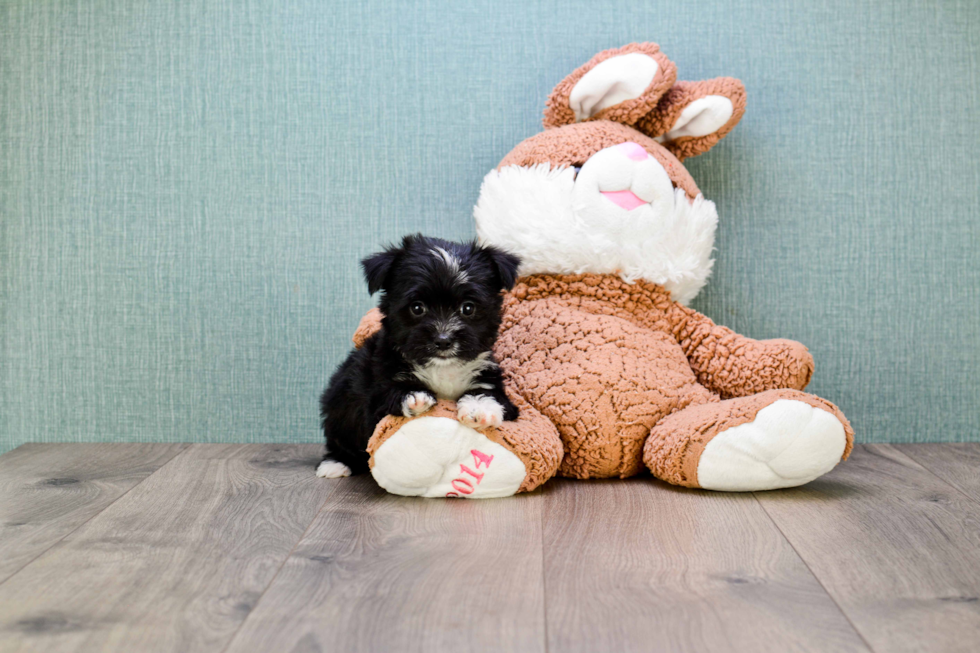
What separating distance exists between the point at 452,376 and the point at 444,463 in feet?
0.61

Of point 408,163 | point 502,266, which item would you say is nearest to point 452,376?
point 502,266

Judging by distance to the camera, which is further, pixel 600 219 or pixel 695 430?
pixel 600 219

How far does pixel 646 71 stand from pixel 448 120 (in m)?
0.58

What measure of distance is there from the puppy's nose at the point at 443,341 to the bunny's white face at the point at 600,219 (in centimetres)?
44

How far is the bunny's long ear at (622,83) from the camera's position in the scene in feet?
5.91

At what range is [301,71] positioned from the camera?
207 cm

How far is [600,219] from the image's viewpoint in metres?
1.73

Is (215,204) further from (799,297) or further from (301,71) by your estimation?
(799,297)

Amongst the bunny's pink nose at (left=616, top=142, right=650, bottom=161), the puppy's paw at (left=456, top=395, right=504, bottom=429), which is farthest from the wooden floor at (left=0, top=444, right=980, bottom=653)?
the bunny's pink nose at (left=616, top=142, right=650, bottom=161)

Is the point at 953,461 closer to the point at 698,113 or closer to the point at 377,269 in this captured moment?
the point at 698,113

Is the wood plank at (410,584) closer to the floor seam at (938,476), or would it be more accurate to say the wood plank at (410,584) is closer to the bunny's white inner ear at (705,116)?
the floor seam at (938,476)

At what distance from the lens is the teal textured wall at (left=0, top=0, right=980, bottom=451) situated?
2070 millimetres

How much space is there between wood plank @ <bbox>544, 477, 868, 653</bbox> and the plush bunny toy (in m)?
0.13

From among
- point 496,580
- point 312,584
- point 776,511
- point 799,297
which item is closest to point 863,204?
point 799,297
